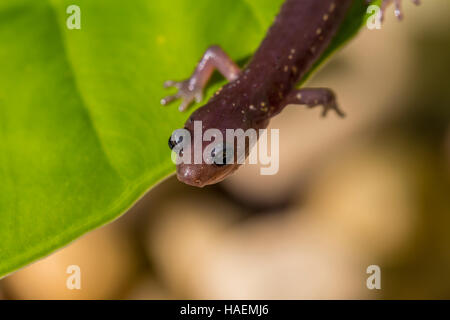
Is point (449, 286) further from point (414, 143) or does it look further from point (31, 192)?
point (31, 192)

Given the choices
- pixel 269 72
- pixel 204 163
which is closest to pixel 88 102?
pixel 204 163

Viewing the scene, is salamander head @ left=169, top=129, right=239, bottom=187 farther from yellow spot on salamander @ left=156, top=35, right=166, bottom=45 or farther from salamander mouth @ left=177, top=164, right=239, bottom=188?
yellow spot on salamander @ left=156, top=35, right=166, bottom=45

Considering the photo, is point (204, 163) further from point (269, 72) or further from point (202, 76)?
point (269, 72)

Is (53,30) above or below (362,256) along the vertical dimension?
above

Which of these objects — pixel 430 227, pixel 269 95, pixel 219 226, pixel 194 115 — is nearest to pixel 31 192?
pixel 194 115

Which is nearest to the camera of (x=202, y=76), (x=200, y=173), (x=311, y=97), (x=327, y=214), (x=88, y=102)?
(x=88, y=102)

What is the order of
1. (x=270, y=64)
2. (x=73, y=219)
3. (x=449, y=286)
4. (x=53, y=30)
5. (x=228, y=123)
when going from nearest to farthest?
(x=73, y=219) → (x=53, y=30) → (x=228, y=123) → (x=270, y=64) → (x=449, y=286)
